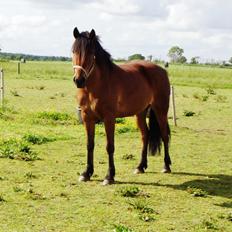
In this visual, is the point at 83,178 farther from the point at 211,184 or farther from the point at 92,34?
the point at 92,34

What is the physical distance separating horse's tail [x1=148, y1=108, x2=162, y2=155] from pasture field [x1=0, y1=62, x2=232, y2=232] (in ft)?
1.36

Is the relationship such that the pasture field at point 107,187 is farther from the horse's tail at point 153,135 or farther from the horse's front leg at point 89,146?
the horse's tail at point 153,135

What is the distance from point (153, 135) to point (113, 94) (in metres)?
1.90

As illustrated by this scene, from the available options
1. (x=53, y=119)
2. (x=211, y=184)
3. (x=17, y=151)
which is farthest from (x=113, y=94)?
(x=53, y=119)

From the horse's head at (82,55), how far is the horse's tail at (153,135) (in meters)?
2.43

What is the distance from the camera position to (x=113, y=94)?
7941 millimetres

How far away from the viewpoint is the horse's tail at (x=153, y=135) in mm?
9406

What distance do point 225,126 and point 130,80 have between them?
8453 mm

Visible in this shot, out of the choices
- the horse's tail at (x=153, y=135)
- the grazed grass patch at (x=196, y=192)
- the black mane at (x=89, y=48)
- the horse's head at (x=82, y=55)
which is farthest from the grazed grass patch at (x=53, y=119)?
the grazed grass patch at (x=196, y=192)

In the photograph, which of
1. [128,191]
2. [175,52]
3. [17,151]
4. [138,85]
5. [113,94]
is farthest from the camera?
[175,52]

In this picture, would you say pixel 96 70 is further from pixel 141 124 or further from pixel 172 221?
pixel 172 221

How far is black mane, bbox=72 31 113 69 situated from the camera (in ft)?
23.9

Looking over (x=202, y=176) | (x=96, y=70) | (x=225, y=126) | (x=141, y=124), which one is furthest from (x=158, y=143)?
(x=225, y=126)

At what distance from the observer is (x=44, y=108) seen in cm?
1922
